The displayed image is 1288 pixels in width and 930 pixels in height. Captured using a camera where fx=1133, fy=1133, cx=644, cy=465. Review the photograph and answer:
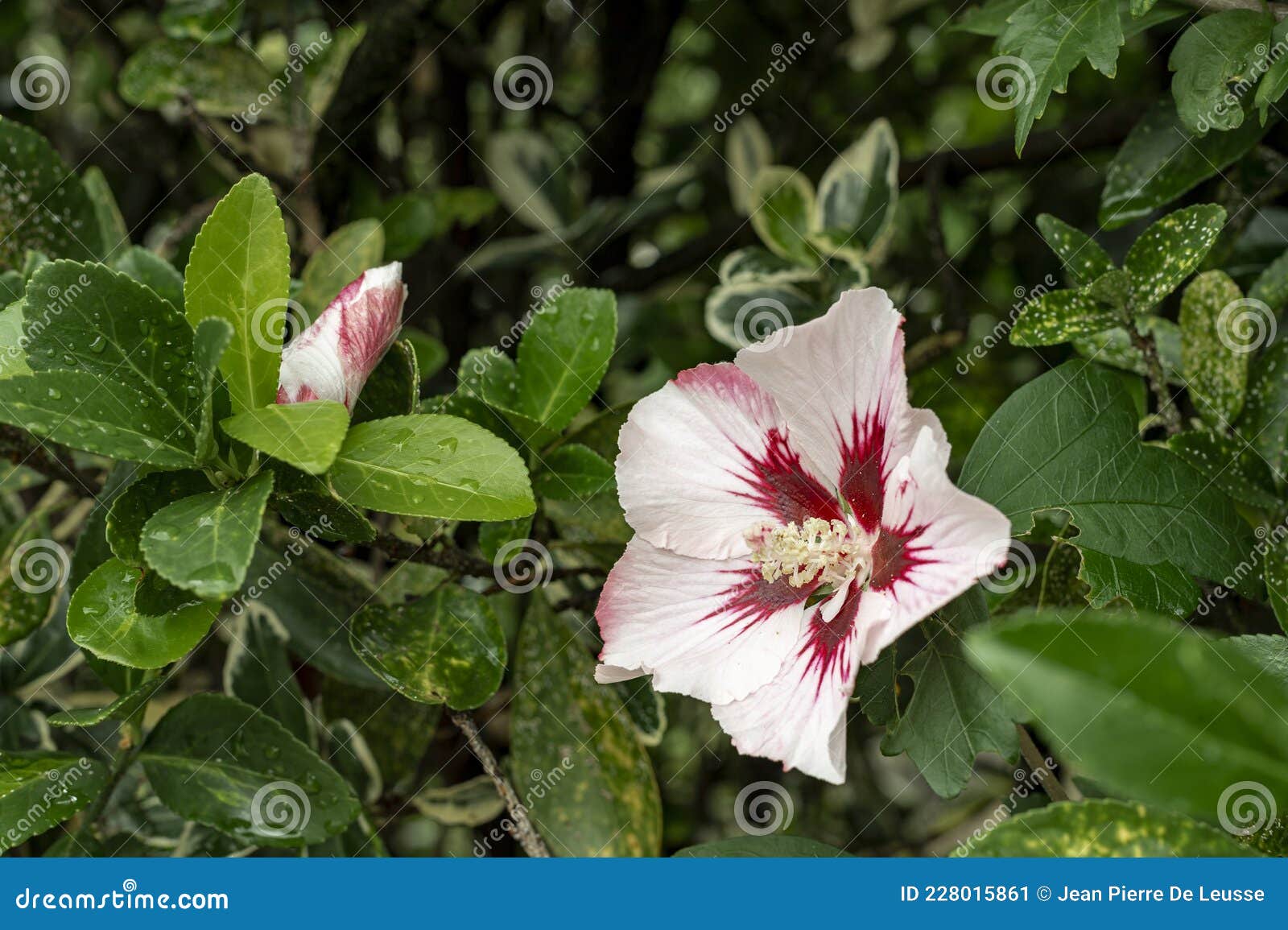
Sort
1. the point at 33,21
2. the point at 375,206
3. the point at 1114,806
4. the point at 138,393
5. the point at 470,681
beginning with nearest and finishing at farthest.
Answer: the point at 1114,806 → the point at 138,393 → the point at 470,681 → the point at 375,206 → the point at 33,21

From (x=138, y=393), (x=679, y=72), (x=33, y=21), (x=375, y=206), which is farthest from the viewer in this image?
(x=679, y=72)

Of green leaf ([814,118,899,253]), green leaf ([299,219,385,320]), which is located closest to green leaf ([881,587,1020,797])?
green leaf ([814,118,899,253])

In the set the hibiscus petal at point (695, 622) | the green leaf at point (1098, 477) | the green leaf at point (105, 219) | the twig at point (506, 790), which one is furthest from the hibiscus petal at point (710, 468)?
the green leaf at point (105, 219)

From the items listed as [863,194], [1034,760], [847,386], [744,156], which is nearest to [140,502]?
[847,386]

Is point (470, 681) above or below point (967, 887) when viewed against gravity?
below

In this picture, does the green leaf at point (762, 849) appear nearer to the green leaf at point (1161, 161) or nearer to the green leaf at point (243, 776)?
the green leaf at point (243, 776)

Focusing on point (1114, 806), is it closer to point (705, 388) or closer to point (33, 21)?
point (705, 388)

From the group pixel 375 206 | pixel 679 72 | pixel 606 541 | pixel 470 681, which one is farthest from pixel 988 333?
pixel 679 72

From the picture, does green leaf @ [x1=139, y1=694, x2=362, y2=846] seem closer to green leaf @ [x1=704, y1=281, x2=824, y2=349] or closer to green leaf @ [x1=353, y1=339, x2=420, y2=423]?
green leaf @ [x1=353, y1=339, x2=420, y2=423]
